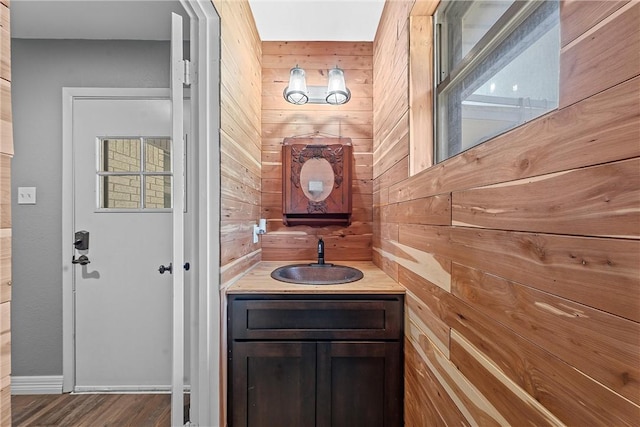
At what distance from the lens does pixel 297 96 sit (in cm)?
210

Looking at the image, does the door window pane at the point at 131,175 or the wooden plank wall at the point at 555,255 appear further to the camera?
the door window pane at the point at 131,175

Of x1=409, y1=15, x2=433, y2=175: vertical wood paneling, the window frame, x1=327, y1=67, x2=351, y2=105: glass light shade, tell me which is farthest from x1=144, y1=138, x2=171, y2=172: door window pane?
the window frame

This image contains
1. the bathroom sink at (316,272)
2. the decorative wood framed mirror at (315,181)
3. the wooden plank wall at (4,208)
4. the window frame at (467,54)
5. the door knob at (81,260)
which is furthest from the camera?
the decorative wood framed mirror at (315,181)

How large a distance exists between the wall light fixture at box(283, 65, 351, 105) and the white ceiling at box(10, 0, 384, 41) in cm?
31

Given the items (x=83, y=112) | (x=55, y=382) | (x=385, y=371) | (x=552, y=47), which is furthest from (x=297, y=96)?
(x=55, y=382)

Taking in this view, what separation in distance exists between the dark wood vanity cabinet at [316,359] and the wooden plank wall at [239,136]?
0.30 m

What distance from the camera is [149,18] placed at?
1.92 meters

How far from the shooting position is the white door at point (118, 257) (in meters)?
2.06

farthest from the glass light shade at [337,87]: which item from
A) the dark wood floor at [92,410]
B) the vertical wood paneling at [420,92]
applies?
the dark wood floor at [92,410]

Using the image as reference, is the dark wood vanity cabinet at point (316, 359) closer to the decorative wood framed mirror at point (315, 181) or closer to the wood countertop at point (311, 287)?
the wood countertop at point (311, 287)

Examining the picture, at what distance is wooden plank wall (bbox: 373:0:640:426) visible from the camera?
449 millimetres

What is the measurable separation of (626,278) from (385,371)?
126 cm

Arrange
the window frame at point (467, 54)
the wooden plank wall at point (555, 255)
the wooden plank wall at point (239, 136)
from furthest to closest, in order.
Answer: the wooden plank wall at point (239, 136)
the window frame at point (467, 54)
the wooden plank wall at point (555, 255)

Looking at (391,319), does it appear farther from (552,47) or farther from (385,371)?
(552,47)
